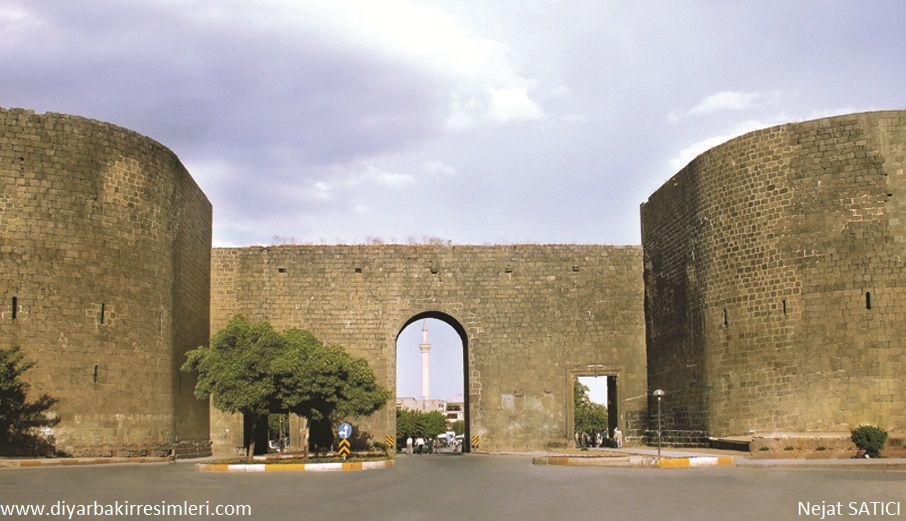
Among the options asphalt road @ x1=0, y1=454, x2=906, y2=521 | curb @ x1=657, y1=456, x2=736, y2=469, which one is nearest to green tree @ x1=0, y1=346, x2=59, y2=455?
asphalt road @ x1=0, y1=454, x2=906, y2=521

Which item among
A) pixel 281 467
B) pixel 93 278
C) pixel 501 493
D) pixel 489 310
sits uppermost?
pixel 93 278

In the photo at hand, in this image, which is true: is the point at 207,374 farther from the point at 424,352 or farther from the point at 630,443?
the point at 424,352

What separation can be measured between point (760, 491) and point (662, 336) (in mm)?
15003

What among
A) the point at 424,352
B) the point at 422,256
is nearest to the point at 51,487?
the point at 422,256

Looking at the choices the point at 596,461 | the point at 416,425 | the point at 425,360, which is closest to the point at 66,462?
the point at 596,461

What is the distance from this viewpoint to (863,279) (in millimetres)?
18250

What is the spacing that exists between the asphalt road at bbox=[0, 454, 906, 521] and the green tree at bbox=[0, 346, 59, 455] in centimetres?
326

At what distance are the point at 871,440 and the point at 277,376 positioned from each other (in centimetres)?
1141

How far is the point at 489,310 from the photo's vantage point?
26.3 metres

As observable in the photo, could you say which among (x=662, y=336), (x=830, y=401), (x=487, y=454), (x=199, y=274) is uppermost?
(x=199, y=274)

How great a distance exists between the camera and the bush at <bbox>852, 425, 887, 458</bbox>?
54.9 ft

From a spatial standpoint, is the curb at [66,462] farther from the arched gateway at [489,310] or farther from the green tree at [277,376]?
the arched gateway at [489,310]

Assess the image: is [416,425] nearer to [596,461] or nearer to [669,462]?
[596,461]

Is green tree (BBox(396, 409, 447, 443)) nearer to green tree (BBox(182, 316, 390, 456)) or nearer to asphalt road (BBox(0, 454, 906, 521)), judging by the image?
green tree (BBox(182, 316, 390, 456))
